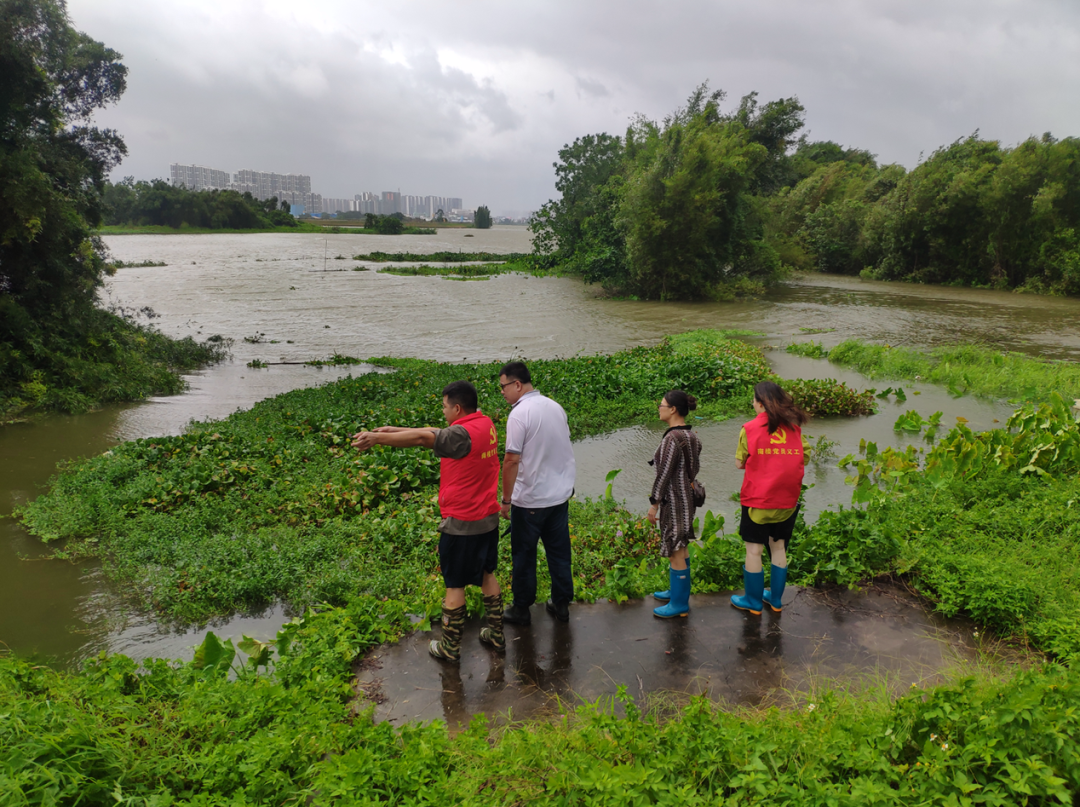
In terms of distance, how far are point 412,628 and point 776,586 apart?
286cm

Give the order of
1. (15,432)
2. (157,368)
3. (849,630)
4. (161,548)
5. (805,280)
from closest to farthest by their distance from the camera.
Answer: (849,630) < (161,548) < (15,432) < (157,368) < (805,280)

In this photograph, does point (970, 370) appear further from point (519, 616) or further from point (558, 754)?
point (558, 754)

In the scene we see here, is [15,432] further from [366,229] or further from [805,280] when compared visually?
[366,229]

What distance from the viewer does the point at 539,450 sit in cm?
458

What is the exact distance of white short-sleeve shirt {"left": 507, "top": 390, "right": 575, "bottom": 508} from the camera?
4555 mm

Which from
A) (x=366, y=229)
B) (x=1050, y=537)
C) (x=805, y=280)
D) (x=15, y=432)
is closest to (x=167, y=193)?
(x=366, y=229)

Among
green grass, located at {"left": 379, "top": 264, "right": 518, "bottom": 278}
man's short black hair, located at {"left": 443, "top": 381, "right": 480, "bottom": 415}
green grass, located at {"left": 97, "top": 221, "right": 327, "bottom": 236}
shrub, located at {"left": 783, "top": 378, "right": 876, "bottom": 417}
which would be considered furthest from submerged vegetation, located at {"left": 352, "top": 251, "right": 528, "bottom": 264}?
man's short black hair, located at {"left": 443, "top": 381, "right": 480, "bottom": 415}

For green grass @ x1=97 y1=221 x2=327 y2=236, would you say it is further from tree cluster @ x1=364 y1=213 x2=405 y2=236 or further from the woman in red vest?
the woman in red vest

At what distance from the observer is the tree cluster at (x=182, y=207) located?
86.4 metres

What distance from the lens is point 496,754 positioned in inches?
125

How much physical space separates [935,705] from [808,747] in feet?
2.20

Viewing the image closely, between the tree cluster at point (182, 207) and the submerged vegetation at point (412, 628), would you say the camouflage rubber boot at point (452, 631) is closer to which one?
the submerged vegetation at point (412, 628)

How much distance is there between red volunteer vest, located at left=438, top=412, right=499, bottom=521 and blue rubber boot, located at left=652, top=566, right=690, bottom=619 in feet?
5.57

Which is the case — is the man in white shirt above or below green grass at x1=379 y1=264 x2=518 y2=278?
below
